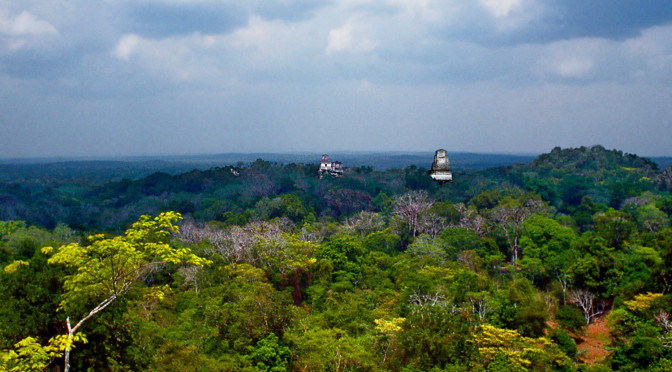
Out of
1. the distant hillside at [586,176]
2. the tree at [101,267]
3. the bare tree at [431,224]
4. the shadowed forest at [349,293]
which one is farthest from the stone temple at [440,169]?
the distant hillside at [586,176]

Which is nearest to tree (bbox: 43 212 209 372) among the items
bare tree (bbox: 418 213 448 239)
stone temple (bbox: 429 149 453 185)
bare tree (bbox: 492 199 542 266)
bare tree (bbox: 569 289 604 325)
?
stone temple (bbox: 429 149 453 185)

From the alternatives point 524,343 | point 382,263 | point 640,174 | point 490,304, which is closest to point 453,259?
point 382,263

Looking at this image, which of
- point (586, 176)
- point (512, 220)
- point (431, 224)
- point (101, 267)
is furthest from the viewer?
point (586, 176)

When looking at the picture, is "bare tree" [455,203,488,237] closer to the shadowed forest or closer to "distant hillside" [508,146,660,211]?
the shadowed forest

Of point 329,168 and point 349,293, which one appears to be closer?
point 349,293

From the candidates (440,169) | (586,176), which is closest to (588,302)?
(440,169)

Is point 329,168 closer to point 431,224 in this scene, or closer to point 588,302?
point 431,224

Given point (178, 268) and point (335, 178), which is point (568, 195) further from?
point (178, 268)
